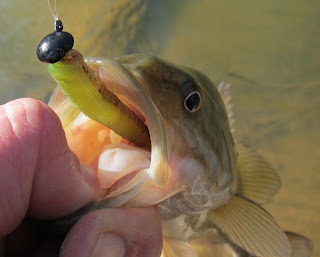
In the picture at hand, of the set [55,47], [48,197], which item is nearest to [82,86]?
[55,47]

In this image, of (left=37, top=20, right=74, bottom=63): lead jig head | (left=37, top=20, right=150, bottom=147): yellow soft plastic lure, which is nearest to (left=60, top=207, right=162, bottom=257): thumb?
(left=37, top=20, right=150, bottom=147): yellow soft plastic lure

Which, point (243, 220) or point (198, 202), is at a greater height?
point (198, 202)

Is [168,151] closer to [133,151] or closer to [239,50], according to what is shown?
[133,151]

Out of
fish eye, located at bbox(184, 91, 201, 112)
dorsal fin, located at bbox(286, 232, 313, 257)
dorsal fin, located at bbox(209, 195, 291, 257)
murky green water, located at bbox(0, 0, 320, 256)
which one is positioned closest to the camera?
fish eye, located at bbox(184, 91, 201, 112)

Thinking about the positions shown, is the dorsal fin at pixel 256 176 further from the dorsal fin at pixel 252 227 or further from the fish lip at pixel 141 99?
the fish lip at pixel 141 99

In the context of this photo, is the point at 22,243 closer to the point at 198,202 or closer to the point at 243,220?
the point at 198,202

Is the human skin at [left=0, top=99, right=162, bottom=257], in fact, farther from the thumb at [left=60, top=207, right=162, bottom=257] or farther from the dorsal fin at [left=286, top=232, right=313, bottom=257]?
the dorsal fin at [left=286, top=232, right=313, bottom=257]

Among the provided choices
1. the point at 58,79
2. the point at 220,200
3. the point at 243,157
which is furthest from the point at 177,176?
the point at 243,157
